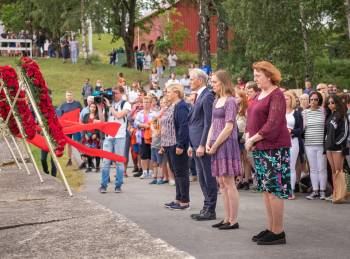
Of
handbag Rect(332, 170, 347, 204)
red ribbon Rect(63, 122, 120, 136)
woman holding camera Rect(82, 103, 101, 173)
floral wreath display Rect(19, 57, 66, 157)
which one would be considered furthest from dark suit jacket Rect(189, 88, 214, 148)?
woman holding camera Rect(82, 103, 101, 173)

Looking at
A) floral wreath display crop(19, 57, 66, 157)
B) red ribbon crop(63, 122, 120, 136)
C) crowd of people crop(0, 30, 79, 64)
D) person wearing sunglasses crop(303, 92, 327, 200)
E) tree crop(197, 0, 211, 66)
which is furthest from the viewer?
crowd of people crop(0, 30, 79, 64)

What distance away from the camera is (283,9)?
33.3 m

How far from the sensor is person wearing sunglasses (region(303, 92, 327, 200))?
14.0 metres

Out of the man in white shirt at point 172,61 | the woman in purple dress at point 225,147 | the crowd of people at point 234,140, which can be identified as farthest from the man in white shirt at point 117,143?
the man in white shirt at point 172,61

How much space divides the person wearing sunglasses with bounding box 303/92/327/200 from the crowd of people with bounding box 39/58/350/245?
0.02 meters

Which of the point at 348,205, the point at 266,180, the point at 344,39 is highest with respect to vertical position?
the point at 344,39

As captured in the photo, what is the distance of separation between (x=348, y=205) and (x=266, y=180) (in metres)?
4.37

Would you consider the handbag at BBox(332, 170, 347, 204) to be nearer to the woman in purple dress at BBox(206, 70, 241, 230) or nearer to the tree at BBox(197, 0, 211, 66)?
the woman in purple dress at BBox(206, 70, 241, 230)

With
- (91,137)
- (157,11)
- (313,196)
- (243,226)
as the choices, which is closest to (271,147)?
(243,226)

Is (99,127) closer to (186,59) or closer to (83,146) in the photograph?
(83,146)

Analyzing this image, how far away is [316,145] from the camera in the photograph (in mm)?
14125

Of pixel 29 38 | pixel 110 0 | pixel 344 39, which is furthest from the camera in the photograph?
pixel 29 38

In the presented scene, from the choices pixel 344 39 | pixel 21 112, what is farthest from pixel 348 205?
pixel 344 39

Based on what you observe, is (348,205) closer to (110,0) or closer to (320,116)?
(320,116)
